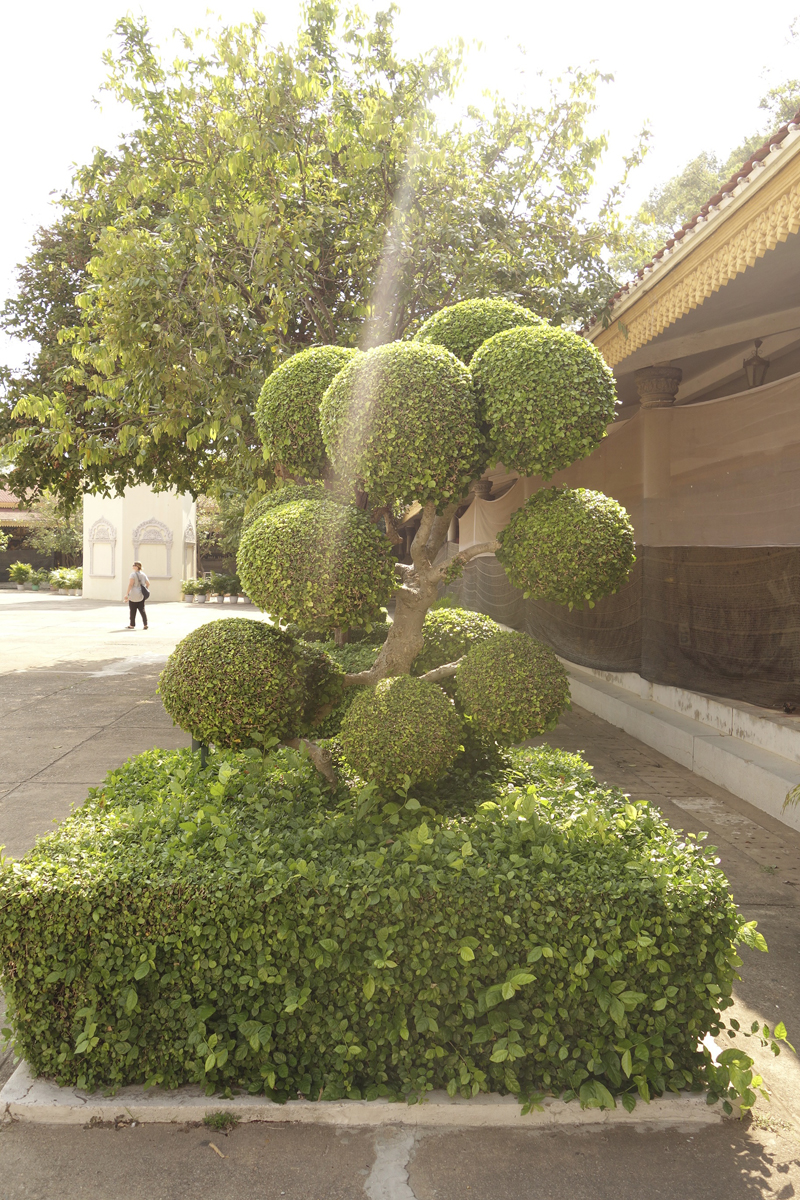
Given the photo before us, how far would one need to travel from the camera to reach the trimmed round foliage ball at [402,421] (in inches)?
129

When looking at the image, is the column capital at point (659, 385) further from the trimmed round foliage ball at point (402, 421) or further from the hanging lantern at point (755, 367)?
the trimmed round foliage ball at point (402, 421)

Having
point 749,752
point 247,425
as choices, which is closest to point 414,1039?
point 749,752

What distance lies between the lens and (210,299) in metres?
6.96

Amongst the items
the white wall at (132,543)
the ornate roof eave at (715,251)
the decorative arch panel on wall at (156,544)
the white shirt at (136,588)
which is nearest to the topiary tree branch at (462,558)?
the ornate roof eave at (715,251)

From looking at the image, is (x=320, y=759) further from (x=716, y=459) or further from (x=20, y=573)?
(x=20, y=573)

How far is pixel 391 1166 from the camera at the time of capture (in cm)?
247

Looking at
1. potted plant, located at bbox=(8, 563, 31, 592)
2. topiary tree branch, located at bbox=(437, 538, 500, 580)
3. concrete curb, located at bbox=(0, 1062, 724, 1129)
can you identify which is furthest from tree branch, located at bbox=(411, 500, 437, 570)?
potted plant, located at bbox=(8, 563, 31, 592)

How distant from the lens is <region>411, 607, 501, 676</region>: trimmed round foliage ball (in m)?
4.45

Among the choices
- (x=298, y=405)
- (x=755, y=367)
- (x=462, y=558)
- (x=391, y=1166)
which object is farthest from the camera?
(x=755, y=367)

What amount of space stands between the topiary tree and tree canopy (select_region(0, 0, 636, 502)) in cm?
361

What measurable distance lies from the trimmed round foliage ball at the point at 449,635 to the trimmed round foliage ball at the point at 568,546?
85 centimetres

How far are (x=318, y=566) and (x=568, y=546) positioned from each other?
103 cm

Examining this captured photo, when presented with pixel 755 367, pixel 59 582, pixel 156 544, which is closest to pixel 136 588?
pixel 755 367

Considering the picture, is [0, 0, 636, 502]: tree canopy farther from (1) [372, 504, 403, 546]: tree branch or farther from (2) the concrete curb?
(2) the concrete curb
